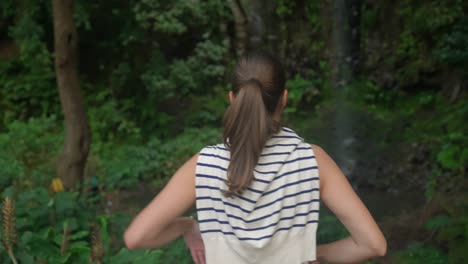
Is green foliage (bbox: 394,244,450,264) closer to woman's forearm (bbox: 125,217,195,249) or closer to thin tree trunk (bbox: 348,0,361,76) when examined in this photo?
woman's forearm (bbox: 125,217,195,249)

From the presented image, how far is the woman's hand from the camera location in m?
1.92

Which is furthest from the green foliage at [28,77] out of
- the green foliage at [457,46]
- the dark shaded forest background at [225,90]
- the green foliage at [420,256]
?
the green foliage at [420,256]

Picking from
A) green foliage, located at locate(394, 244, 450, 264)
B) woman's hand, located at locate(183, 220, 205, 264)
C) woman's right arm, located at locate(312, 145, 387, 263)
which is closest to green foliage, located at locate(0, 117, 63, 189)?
green foliage, located at locate(394, 244, 450, 264)

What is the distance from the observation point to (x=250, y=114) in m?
1.73

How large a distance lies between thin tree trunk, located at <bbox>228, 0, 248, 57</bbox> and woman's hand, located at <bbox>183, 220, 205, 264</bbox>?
313 inches

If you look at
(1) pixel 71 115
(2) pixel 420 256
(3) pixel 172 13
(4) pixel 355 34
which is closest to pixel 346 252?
(2) pixel 420 256

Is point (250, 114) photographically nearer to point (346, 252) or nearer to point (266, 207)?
point (266, 207)

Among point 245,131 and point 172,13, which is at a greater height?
point 172,13

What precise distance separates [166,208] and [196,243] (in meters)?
0.22

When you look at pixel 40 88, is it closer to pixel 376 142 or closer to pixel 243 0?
pixel 243 0

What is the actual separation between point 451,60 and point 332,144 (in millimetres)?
1890

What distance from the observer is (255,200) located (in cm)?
172

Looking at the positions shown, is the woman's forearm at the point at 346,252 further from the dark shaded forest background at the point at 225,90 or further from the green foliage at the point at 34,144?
the green foliage at the point at 34,144

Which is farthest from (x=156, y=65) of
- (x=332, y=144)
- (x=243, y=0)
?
(x=332, y=144)
